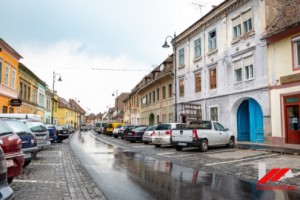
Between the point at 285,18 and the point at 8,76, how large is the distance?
86.4 feet

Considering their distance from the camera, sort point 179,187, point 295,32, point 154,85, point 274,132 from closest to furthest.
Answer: point 179,187, point 295,32, point 274,132, point 154,85

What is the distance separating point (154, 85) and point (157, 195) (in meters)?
34.4

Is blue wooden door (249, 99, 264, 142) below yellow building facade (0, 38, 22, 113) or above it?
below

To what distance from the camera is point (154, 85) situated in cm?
4059

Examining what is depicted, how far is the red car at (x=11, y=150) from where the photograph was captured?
20.3ft

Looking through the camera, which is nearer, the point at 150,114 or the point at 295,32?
the point at 295,32

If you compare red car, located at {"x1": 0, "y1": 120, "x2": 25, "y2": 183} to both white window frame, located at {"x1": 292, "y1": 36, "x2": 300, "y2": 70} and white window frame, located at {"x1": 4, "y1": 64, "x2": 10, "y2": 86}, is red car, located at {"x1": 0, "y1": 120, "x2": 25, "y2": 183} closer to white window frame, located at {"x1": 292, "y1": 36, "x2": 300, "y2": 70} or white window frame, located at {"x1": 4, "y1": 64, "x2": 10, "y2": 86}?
white window frame, located at {"x1": 292, "y1": 36, "x2": 300, "y2": 70}

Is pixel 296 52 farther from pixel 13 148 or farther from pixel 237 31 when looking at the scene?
pixel 13 148

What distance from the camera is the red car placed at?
6191 mm

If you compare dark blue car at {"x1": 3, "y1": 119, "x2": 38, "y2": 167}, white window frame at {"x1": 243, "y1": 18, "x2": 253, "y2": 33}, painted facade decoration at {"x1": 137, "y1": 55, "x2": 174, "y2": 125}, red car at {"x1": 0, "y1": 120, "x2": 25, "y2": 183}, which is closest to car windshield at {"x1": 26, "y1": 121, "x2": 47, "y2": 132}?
dark blue car at {"x1": 3, "y1": 119, "x2": 38, "y2": 167}

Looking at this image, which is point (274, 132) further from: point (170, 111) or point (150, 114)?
point (150, 114)

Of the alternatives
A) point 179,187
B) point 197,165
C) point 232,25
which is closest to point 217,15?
point 232,25

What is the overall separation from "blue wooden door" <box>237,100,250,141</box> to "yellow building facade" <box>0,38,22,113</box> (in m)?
21.3

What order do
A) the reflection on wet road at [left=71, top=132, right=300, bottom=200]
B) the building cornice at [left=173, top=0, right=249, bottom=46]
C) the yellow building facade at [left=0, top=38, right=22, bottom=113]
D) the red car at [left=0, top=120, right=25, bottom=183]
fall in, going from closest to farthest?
the red car at [left=0, top=120, right=25, bottom=183] < the reflection on wet road at [left=71, top=132, right=300, bottom=200] < the building cornice at [left=173, top=0, right=249, bottom=46] < the yellow building facade at [left=0, top=38, right=22, bottom=113]
